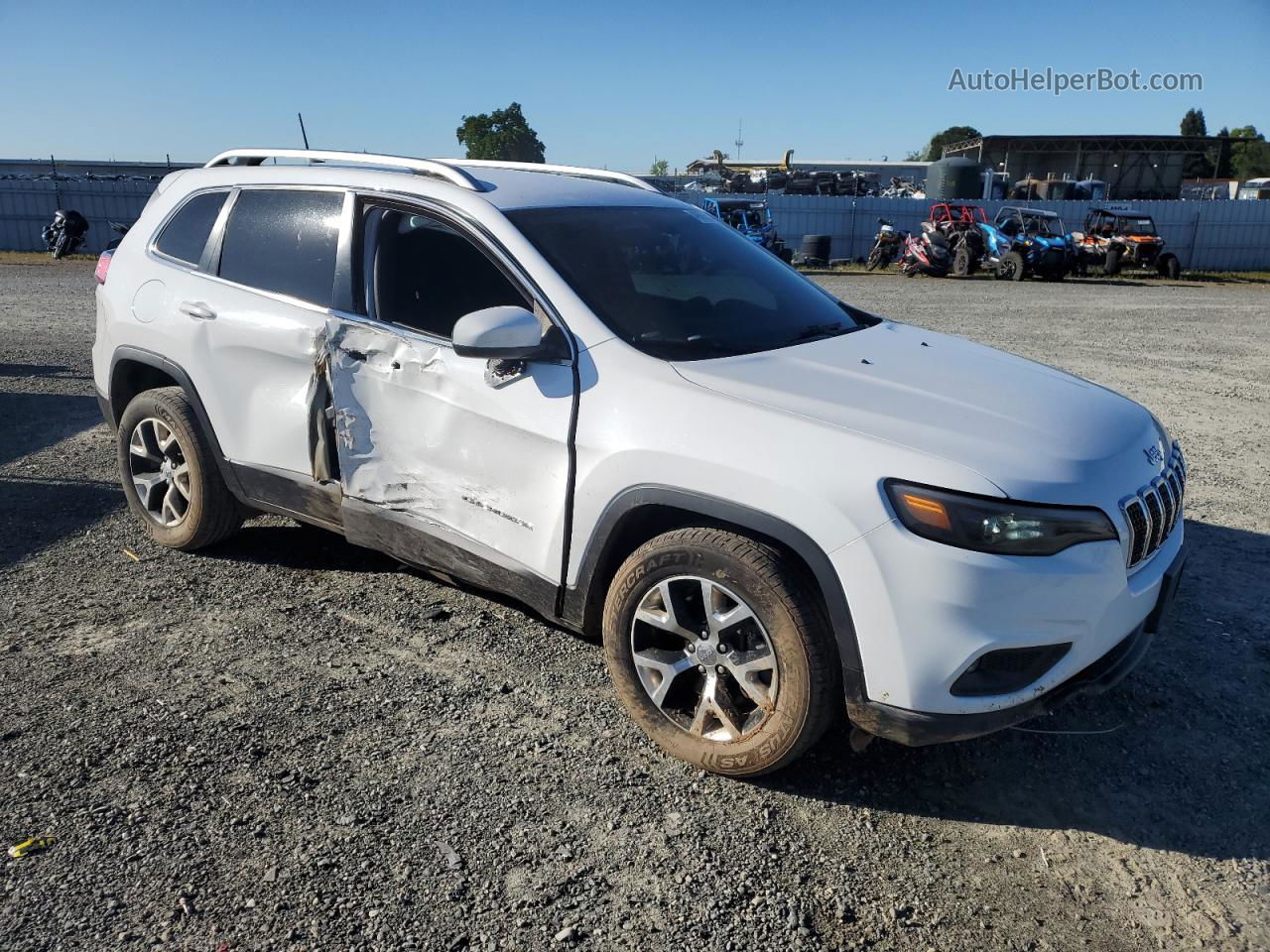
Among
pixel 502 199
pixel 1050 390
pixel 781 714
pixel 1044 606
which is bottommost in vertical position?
pixel 781 714

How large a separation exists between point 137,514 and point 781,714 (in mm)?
3585

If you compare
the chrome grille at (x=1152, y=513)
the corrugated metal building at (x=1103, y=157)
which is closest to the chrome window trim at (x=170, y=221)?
the chrome grille at (x=1152, y=513)

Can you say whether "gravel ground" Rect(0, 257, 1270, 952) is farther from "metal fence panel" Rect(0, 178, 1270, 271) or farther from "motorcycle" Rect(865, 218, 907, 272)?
"metal fence panel" Rect(0, 178, 1270, 271)

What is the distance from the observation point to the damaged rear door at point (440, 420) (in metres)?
3.25

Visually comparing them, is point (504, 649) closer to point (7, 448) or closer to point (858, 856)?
point (858, 856)

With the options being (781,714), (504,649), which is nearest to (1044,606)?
(781,714)

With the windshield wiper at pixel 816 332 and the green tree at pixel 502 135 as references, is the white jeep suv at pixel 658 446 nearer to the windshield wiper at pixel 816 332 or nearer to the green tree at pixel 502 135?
the windshield wiper at pixel 816 332

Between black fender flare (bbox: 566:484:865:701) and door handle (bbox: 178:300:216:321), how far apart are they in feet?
7.36

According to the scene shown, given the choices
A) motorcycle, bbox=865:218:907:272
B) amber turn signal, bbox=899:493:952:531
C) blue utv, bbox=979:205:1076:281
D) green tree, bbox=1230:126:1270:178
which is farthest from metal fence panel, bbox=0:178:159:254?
green tree, bbox=1230:126:1270:178

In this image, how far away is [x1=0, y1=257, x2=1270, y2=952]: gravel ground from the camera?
2.45 m

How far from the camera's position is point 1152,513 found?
2.96 metres

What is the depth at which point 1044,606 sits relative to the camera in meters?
Answer: 2.59

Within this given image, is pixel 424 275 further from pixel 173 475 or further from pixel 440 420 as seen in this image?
pixel 173 475

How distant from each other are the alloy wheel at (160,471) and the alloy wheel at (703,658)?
261 cm
